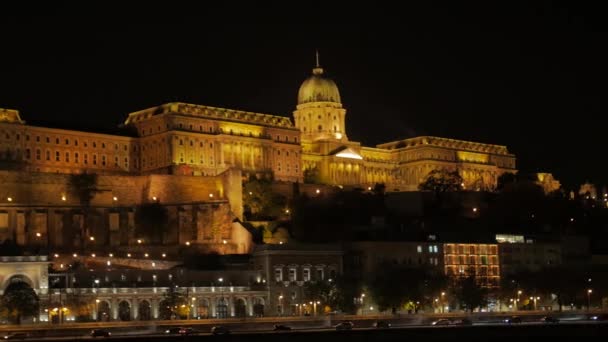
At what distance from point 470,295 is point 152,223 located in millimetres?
32686

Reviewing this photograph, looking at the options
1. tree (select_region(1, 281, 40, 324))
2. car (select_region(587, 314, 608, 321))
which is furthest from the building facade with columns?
car (select_region(587, 314, 608, 321))

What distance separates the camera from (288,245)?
107 meters

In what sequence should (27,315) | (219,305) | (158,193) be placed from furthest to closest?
(158,193) → (219,305) → (27,315)

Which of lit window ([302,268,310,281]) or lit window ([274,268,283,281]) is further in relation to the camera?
lit window ([302,268,310,281])

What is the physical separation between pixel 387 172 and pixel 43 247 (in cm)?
7652

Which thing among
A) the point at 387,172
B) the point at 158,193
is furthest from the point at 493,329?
the point at 387,172

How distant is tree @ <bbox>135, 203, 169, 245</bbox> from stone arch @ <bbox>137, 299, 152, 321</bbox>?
2453 centimetres

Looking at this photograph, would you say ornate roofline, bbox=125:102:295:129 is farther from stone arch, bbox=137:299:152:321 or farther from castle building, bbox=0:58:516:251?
stone arch, bbox=137:299:152:321

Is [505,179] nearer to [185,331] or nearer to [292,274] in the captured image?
[292,274]

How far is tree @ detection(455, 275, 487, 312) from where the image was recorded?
104 m

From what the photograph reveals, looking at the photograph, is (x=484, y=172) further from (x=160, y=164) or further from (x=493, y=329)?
(x=493, y=329)

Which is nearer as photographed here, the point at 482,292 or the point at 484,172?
the point at 482,292

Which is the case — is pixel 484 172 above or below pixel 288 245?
above

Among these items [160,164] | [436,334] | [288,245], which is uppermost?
[160,164]
